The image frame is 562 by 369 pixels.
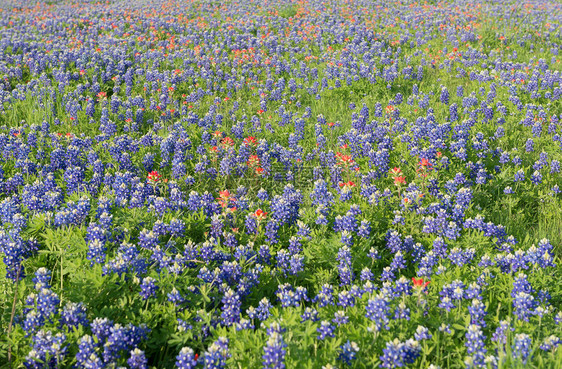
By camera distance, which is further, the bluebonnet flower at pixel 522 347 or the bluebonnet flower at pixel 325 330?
the bluebonnet flower at pixel 325 330

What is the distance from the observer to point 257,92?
9453 mm

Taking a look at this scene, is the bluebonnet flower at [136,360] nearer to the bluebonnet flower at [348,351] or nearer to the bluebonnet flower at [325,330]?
the bluebonnet flower at [325,330]

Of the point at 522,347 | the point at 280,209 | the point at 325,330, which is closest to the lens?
the point at 522,347

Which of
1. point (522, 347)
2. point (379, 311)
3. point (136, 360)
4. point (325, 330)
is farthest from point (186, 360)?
point (522, 347)

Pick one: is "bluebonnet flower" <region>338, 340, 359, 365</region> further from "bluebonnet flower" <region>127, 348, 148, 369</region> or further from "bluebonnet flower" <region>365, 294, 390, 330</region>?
"bluebonnet flower" <region>127, 348, 148, 369</region>

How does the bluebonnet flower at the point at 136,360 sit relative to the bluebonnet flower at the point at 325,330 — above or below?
below

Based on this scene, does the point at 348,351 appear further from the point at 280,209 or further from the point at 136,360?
the point at 280,209

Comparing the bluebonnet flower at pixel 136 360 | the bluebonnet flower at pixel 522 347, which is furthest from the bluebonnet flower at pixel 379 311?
the bluebonnet flower at pixel 136 360

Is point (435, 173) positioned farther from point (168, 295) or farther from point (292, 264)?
point (168, 295)

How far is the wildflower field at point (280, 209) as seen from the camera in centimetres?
294

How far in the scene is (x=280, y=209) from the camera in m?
4.50

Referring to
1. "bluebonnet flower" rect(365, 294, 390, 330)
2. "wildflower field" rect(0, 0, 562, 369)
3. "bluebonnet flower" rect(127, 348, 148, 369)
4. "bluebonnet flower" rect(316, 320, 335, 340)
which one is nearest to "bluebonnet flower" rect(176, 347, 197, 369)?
"wildflower field" rect(0, 0, 562, 369)

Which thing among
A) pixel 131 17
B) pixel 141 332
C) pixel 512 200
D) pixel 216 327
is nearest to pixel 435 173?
pixel 512 200

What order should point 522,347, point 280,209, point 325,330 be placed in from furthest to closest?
point 280,209 → point 325,330 → point 522,347
